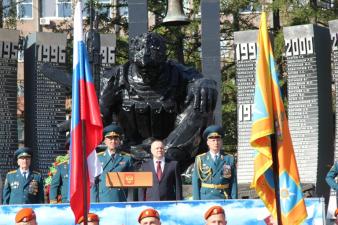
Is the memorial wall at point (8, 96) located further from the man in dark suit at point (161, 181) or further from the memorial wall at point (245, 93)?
the man in dark suit at point (161, 181)

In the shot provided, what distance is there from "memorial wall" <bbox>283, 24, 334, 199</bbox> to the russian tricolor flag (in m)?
Answer: 9.17

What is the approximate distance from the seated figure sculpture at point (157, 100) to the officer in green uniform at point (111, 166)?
280cm

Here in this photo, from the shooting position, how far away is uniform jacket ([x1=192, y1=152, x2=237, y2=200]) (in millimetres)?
11500

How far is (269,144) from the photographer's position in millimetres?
8742

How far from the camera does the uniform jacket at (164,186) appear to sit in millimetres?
11219

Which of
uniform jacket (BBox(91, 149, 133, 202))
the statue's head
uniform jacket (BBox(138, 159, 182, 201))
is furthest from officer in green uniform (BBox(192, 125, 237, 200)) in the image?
the statue's head

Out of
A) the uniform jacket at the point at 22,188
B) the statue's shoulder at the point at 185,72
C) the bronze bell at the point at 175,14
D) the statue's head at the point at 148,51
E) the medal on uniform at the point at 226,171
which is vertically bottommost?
the uniform jacket at the point at 22,188

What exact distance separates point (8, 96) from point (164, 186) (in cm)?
736

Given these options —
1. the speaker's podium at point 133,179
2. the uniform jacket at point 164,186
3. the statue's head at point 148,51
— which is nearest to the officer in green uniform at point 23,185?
the uniform jacket at point 164,186

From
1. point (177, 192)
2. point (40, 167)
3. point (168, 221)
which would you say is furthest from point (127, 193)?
point (40, 167)

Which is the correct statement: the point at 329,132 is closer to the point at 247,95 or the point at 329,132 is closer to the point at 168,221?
the point at 247,95

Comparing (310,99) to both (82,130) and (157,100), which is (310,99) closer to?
(157,100)

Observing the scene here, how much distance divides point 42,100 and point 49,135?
549 mm

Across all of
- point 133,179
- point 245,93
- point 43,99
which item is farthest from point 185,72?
point 133,179
